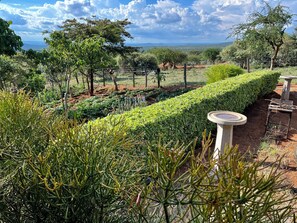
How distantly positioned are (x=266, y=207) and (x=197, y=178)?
24 centimetres

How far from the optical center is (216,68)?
35.0 ft

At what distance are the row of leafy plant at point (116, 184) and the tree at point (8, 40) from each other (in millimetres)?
5782

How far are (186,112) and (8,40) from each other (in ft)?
16.1

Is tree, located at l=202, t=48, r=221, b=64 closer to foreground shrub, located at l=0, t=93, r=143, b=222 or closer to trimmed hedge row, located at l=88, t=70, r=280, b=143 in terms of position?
trimmed hedge row, located at l=88, t=70, r=280, b=143

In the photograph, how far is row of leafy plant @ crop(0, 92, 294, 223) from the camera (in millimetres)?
802

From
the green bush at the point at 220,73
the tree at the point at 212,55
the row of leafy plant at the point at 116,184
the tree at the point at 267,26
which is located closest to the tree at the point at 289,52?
the tree at the point at 267,26

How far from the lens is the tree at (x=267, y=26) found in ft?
34.5

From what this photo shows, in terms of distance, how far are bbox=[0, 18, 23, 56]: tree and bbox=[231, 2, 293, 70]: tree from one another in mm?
9445

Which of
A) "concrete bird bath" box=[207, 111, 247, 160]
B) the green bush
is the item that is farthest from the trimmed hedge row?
the green bush

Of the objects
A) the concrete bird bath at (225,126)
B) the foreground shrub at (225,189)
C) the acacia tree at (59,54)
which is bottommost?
the concrete bird bath at (225,126)

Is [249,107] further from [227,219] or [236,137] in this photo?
[227,219]

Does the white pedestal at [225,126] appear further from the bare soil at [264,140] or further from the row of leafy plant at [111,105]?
the row of leafy plant at [111,105]

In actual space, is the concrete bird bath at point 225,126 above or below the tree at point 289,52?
below

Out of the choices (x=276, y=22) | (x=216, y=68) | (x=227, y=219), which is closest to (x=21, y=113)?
(x=227, y=219)
